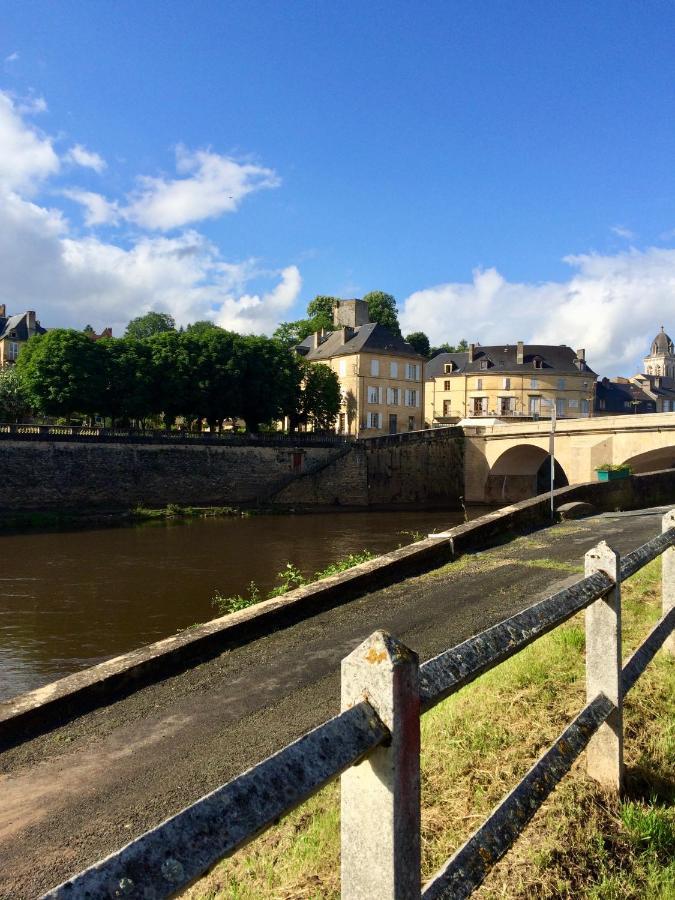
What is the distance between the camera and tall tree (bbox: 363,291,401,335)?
65.9m

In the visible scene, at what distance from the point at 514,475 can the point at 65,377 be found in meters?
26.5

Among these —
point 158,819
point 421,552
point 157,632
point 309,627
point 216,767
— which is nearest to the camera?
point 158,819

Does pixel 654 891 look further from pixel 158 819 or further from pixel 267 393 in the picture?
pixel 267 393

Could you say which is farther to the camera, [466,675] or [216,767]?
[216,767]

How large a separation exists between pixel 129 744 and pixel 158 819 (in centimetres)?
120

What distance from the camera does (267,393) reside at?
4194cm

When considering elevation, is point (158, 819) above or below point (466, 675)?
below

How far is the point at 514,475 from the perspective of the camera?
1604 inches

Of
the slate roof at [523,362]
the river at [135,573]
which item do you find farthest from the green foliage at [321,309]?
the river at [135,573]

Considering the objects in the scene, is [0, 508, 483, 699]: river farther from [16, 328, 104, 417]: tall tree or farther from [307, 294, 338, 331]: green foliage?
[307, 294, 338, 331]: green foliage

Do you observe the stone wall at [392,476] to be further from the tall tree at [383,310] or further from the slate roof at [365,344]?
the tall tree at [383,310]

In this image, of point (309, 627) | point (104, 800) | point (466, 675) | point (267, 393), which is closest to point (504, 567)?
point (309, 627)

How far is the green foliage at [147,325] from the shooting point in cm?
7775

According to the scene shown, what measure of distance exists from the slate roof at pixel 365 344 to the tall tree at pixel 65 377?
60.3ft
